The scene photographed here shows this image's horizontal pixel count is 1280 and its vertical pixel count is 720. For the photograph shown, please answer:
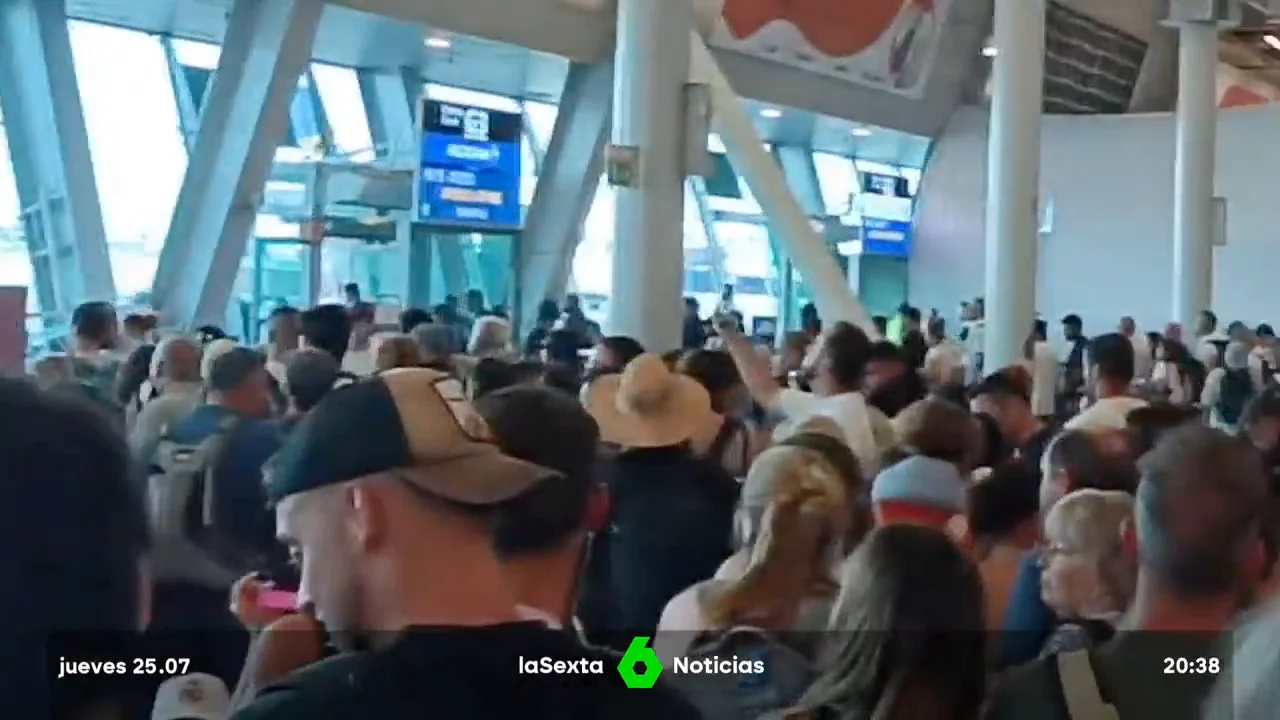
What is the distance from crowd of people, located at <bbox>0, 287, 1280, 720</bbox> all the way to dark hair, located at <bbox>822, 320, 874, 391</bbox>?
0.5 inches

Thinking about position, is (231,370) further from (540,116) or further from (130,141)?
(540,116)

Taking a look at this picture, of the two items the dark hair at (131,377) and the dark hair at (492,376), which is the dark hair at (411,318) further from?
the dark hair at (492,376)

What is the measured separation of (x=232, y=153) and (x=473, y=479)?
1153 cm

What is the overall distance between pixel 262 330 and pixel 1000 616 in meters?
10.9

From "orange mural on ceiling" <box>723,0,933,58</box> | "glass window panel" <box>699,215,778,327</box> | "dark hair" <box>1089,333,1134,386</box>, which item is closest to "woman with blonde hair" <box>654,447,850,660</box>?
"dark hair" <box>1089,333,1134,386</box>

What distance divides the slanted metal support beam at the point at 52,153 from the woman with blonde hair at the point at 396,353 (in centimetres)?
638

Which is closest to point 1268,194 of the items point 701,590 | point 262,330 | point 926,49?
point 926,49

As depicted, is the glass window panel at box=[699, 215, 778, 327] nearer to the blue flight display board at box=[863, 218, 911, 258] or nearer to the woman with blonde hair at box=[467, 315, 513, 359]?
the blue flight display board at box=[863, 218, 911, 258]

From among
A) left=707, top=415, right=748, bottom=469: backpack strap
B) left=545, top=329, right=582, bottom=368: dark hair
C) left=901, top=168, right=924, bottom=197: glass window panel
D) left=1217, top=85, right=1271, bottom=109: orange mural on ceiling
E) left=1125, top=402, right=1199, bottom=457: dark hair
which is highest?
left=1217, top=85, right=1271, bottom=109: orange mural on ceiling

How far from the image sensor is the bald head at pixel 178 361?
5996mm

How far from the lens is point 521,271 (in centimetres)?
1666

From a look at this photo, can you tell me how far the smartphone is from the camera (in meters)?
3.01

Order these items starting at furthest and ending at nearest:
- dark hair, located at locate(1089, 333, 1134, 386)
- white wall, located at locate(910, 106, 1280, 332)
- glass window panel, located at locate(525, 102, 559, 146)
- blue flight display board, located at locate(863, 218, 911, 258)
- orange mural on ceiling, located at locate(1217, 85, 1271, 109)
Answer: orange mural on ceiling, located at locate(1217, 85, 1271, 109) < blue flight display board, located at locate(863, 218, 911, 258) < white wall, located at locate(910, 106, 1280, 332) < glass window panel, located at locate(525, 102, 559, 146) < dark hair, located at locate(1089, 333, 1134, 386)

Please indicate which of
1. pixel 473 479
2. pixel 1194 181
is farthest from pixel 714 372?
pixel 1194 181
